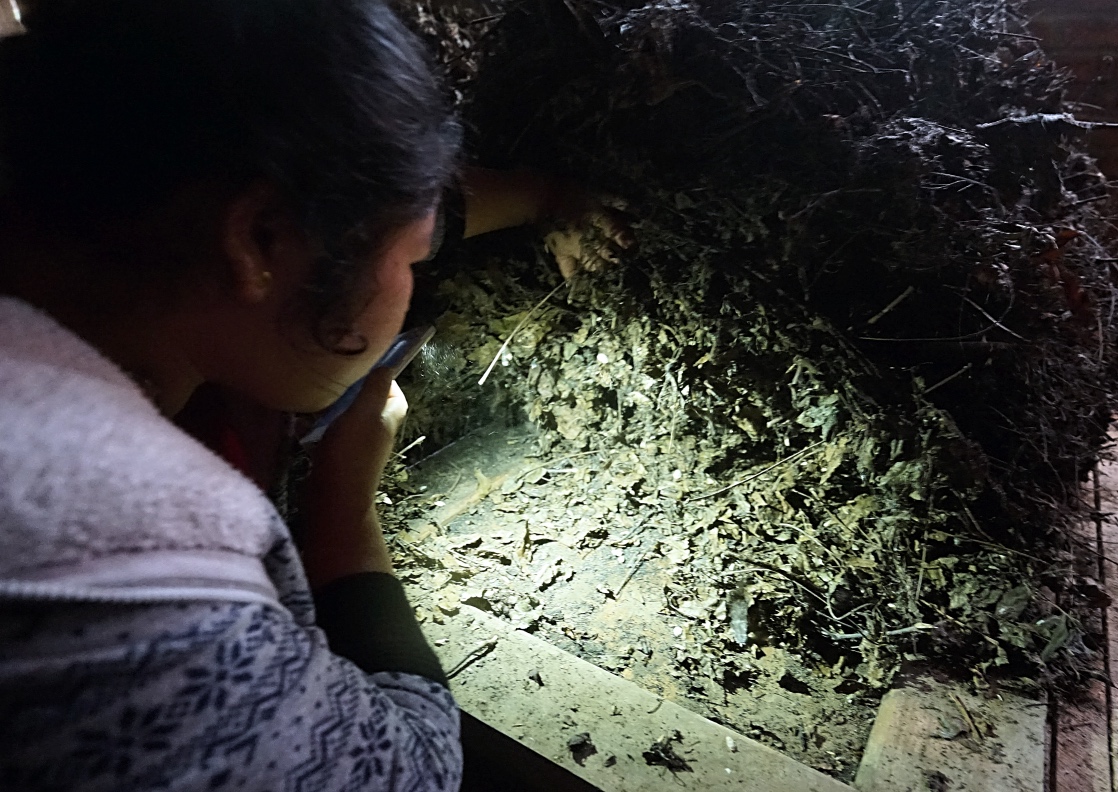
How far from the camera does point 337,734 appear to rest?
632mm

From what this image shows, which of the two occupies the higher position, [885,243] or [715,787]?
[885,243]

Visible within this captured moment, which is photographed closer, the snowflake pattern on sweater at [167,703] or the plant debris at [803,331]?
the snowflake pattern on sweater at [167,703]

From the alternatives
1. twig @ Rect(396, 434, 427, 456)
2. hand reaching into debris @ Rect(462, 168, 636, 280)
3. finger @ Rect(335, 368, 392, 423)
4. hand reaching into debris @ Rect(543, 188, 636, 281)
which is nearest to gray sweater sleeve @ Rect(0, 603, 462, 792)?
finger @ Rect(335, 368, 392, 423)

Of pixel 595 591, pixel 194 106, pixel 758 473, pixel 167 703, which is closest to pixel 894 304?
pixel 758 473

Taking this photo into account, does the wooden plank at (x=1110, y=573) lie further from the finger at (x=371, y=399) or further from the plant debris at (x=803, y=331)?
the finger at (x=371, y=399)

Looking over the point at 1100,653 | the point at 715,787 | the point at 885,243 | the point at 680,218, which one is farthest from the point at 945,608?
the point at 680,218

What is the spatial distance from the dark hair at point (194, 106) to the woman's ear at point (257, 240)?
0.06 feet

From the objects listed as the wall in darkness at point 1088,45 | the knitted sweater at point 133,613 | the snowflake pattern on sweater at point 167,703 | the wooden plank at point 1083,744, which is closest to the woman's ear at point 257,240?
the knitted sweater at point 133,613

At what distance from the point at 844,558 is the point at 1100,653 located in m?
0.65

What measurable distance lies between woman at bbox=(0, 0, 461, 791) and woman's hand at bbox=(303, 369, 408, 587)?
6.9 inches

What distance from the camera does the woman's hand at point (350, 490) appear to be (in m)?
1.04

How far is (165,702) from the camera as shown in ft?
1.72

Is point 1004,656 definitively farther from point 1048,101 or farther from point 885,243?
point 1048,101

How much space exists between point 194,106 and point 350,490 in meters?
0.64
